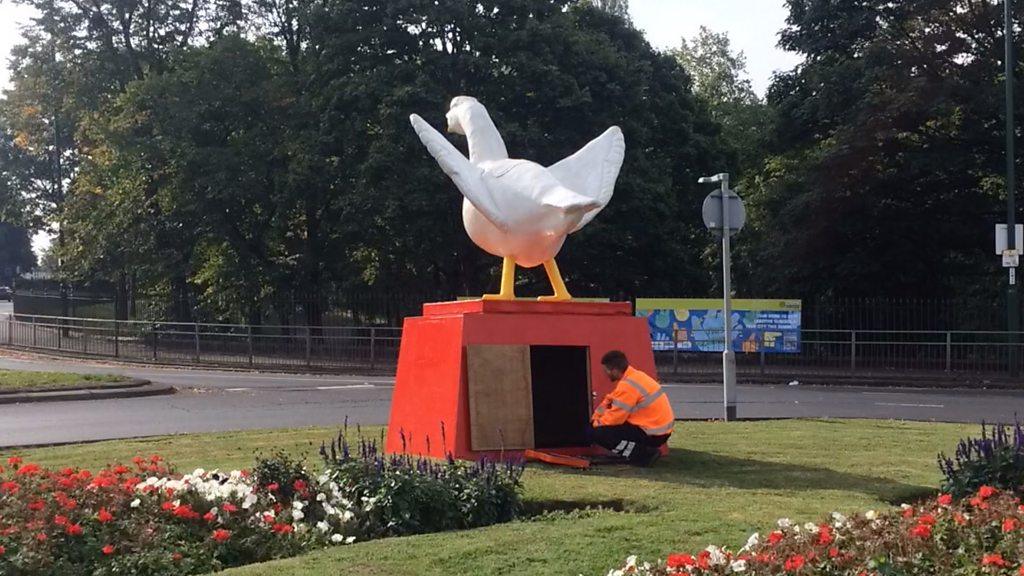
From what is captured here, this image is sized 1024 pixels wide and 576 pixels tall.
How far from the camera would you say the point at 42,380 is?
22.0 meters

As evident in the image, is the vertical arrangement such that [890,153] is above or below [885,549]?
above

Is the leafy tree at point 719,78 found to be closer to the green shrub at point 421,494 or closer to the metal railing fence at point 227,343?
the metal railing fence at point 227,343

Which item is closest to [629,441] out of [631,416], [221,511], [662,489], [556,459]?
[631,416]

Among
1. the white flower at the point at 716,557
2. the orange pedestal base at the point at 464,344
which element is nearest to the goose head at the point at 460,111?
the orange pedestal base at the point at 464,344

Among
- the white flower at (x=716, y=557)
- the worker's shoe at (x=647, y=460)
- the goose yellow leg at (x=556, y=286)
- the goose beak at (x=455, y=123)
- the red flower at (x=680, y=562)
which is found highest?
the goose beak at (x=455, y=123)

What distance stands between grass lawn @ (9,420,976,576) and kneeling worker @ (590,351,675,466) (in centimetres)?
21

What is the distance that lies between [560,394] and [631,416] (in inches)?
69.3

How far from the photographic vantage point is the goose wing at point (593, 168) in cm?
1148

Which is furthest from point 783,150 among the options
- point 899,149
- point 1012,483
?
point 1012,483

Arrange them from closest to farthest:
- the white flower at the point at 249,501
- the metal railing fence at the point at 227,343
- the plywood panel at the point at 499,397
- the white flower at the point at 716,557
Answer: the white flower at the point at 716,557
the white flower at the point at 249,501
the plywood panel at the point at 499,397
the metal railing fence at the point at 227,343

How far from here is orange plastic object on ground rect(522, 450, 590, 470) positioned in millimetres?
10438

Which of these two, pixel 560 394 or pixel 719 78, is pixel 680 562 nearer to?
pixel 560 394

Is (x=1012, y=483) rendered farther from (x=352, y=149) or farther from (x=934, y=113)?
(x=352, y=149)

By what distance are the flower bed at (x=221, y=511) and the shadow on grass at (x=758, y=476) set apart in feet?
6.44
